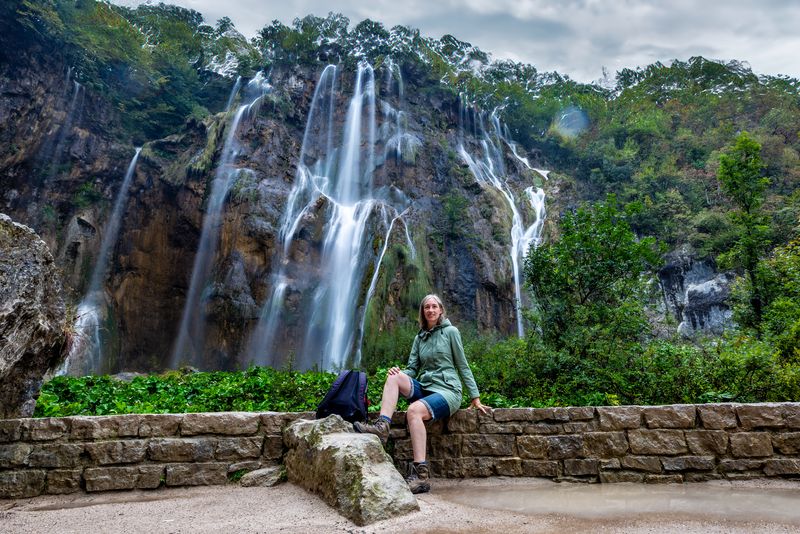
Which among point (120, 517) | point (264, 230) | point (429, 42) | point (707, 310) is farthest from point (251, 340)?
point (429, 42)

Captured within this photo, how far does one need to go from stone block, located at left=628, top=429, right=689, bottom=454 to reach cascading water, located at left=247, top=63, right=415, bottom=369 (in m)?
11.7

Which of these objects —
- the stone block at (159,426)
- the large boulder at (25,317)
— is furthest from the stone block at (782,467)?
the large boulder at (25,317)

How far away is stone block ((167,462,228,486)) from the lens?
394 cm

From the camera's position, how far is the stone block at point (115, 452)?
3924 millimetres

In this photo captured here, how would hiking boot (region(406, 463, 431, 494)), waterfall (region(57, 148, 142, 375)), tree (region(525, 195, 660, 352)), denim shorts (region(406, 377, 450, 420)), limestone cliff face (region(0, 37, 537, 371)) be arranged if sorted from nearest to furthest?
hiking boot (region(406, 463, 431, 494))
denim shorts (region(406, 377, 450, 420))
tree (region(525, 195, 660, 352))
waterfall (region(57, 148, 142, 375))
limestone cliff face (region(0, 37, 537, 371))

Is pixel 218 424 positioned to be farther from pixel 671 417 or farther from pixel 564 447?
pixel 671 417

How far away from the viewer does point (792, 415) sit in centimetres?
379

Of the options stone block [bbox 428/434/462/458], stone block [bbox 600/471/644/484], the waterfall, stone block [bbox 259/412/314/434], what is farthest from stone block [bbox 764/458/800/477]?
the waterfall

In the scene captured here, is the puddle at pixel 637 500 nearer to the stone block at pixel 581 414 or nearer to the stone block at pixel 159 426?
the stone block at pixel 581 414

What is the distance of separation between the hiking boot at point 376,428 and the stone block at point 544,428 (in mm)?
1255

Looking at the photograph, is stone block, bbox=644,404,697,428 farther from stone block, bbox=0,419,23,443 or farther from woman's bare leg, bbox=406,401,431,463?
stone block, bbox=0,419,23,443

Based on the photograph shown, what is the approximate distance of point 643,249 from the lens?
686 cm

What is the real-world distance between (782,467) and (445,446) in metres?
2.60

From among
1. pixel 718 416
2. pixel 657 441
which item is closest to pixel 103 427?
pixel 657 441
